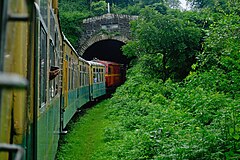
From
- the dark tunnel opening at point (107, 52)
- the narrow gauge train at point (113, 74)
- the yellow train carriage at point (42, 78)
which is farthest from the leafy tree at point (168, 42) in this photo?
the dark tunnel opening at point (107, 52)

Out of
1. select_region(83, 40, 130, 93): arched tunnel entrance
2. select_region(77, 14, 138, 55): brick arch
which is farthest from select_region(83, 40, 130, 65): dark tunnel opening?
select_region(77, 14, 138, 55): brick arch

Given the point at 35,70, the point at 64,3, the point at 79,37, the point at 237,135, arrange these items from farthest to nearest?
the point at 64,3
the point at 79,37
the point at 237,135
the point at 35,70

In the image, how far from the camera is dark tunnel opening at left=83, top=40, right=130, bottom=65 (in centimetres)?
2648

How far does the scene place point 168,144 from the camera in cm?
553

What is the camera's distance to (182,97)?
9516 millimetres

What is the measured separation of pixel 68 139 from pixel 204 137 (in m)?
4.62

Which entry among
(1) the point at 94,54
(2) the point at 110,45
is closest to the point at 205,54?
(2) the point at 110,45

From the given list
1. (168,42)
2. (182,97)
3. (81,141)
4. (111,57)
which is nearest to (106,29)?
(111,57)

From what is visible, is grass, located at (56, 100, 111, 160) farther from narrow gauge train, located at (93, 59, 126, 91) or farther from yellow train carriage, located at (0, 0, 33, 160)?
narrow gauge train, located at (93, 59, 126, 91)

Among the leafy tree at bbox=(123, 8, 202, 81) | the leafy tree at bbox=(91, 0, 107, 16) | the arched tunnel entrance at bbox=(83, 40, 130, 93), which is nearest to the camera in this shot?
the leafy tree at bbox=(123, 8, 202, 81)

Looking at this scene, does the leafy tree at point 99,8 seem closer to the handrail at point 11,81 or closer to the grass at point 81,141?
the grass at point 81,141

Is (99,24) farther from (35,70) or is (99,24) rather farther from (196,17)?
(35,70)

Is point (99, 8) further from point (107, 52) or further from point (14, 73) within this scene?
point (14, 73)

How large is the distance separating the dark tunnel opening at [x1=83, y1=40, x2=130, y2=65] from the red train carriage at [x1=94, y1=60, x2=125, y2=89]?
2030 mm
